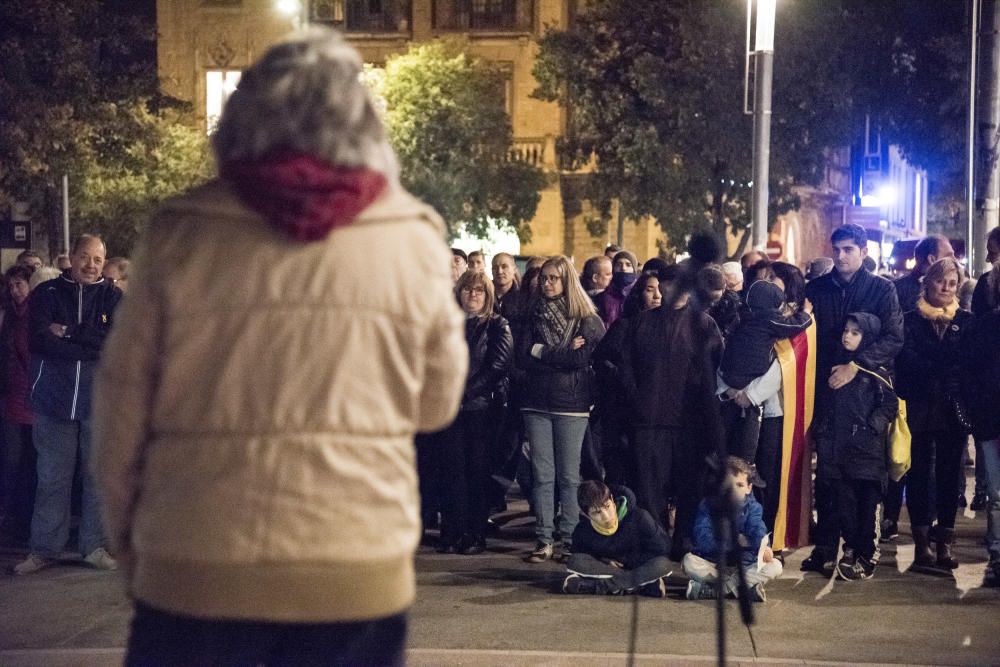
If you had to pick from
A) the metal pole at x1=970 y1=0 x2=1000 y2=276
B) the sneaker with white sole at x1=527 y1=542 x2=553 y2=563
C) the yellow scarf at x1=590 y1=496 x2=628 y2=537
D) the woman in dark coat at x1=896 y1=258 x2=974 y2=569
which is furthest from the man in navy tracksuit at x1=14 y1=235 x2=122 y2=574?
the metal pole at x1=970 y1=0 x2=1000 y2=276

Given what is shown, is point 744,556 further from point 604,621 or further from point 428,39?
point 428,39

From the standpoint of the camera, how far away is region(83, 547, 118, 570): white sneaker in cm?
934

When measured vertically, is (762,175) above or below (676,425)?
above

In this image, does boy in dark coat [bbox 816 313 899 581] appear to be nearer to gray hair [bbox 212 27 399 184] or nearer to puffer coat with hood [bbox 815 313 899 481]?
puffer coat with hood [bbox 815 313 899 481]

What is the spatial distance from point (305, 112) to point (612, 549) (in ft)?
19.4

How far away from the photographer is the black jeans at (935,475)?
9.49 meters

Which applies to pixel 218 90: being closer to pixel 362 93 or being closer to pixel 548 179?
pixel 548 179

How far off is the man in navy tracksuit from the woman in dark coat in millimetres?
4937

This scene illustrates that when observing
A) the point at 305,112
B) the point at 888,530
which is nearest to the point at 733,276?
the point at 888,530

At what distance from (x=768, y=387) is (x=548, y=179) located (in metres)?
35.4

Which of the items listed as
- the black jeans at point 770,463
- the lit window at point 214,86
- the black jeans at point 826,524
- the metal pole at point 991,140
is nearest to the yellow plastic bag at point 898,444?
the black jeans at point 826,524

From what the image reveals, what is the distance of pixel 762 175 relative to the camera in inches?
665

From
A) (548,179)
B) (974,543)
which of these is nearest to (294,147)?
(974,543)

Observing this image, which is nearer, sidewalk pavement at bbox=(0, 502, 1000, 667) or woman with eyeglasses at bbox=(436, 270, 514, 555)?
sidewalk pavement at bbox=(0, 502, 1000, 667)
